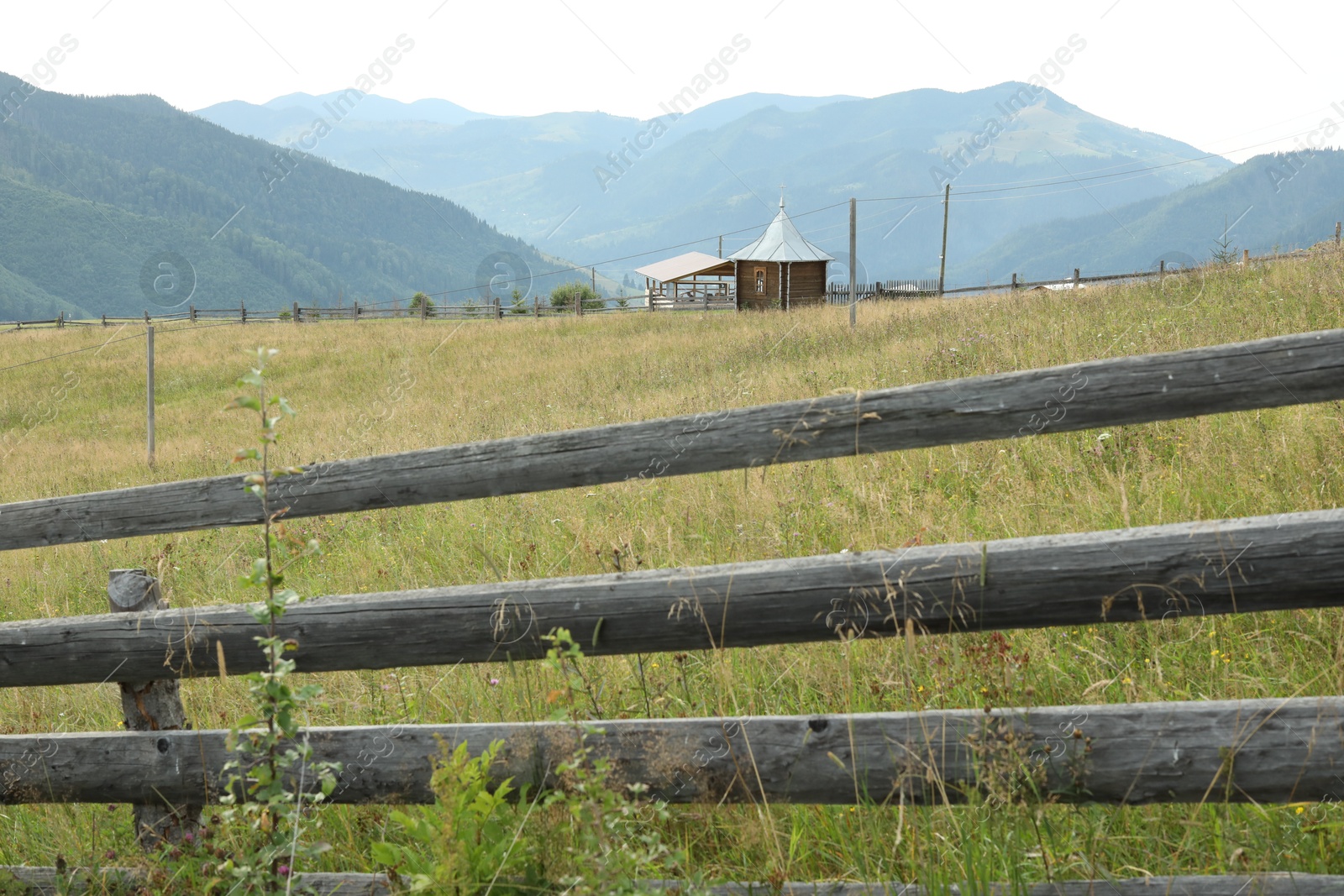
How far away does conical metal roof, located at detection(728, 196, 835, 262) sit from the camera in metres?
40.3

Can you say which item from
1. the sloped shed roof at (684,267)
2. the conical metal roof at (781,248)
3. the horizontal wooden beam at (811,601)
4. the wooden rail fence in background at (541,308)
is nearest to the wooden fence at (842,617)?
the horizontal wooden beam at (811,601)

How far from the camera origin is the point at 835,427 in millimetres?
2328

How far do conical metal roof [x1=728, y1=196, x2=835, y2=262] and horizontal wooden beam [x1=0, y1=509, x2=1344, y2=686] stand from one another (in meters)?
39.0

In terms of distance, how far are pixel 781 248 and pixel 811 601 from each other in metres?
40.1

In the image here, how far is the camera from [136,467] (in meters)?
15.6

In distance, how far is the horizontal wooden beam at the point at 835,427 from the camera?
7.12 feet

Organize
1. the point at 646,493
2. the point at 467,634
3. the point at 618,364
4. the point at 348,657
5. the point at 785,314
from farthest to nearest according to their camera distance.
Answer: the point at 785,314 → the point at 618,364 → the point at 646,493 → the point at 348,657 → the point at 467,634

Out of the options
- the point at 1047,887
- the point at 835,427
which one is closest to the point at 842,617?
the point at 835,427

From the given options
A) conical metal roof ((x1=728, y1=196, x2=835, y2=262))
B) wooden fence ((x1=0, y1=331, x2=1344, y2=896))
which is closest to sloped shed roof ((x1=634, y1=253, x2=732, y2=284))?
conical metal roof ((x1=728, y1=196, x2=835, y2=262))

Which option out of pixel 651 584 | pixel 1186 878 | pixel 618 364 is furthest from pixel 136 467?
pixel 1186 878

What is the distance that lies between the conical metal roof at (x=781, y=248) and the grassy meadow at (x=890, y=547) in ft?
94.8

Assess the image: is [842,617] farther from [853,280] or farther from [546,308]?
[546,308]

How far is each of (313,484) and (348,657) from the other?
2.01 ft

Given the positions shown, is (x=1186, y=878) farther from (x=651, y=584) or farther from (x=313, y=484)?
(x=313, y=484)
